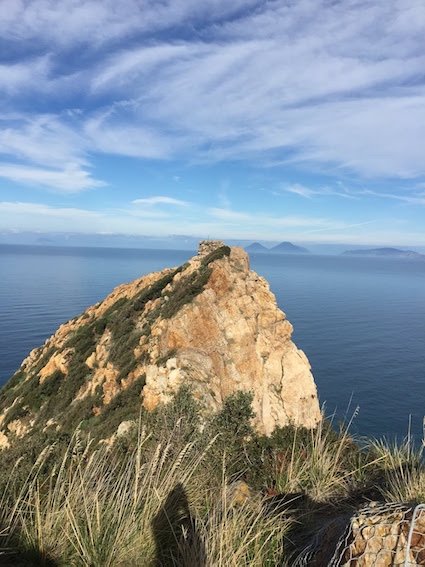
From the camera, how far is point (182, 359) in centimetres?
1723

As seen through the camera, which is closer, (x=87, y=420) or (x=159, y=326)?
(x=87, y=420)

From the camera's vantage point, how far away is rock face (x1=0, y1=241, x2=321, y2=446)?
17.4 metres

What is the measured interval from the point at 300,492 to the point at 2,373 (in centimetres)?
5503

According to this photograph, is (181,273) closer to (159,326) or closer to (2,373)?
(159,326)

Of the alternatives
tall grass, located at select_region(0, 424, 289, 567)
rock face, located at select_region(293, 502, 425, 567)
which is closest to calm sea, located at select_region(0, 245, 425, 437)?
tall grass, located at select_region(0, 424, 289, 567)

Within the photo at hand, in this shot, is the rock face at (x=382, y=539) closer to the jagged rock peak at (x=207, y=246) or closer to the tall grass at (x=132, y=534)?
the tall grass at (x=132, y=534)

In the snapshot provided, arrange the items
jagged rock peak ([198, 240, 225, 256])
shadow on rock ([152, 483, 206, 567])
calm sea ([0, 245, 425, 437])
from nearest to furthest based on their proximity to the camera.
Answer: shadow on rock ([152, 483, 206, 567]) → jagged rock peak ([198, 240, 225, 256]) → calm sea ([0, 245, 425, 437])

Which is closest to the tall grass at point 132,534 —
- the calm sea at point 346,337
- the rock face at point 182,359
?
the rock face at point 182,359

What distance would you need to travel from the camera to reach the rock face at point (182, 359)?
17422 millimetres

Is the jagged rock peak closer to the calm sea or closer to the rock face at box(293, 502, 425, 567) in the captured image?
the calm sea

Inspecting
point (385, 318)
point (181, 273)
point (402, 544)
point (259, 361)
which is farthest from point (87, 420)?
point (385, 318)

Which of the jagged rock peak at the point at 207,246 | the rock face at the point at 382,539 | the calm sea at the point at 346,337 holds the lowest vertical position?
the calm sea at the point at 346,337

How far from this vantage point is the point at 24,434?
2034cm

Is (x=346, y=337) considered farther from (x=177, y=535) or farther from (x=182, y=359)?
(x=177, y=535)
